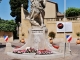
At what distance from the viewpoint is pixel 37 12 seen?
16.2m

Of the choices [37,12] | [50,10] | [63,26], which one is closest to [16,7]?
[50,10]

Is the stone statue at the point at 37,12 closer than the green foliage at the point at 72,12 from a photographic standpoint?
Yes

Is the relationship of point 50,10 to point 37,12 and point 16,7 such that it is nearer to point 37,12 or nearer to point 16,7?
point 16,7

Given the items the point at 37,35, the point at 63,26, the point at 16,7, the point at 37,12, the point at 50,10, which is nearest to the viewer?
the point at 37,35

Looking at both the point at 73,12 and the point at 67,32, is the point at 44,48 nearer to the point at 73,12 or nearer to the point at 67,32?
the point at 67,32

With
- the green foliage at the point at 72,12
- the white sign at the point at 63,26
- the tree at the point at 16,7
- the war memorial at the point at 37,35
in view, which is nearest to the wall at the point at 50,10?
the tree at the point at 16,7

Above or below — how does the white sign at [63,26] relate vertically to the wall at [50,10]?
below

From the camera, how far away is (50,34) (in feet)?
115

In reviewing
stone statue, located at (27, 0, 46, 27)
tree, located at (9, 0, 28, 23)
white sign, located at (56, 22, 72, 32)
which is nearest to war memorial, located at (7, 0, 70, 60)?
stone statue, located at (27, 0, 46, 27)

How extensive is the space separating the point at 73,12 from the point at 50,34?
16.3 metres

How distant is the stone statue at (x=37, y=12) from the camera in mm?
16203

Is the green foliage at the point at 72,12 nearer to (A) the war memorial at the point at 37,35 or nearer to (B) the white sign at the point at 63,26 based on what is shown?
(B) the white sign at the point at 63,26

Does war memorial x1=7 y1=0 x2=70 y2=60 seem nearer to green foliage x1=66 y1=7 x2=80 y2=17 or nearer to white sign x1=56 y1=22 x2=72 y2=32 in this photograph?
white sign x1=56 y1=22 x2=72 y2=32

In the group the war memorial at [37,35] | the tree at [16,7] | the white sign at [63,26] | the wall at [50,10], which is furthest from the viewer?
the tree at [16,7]
